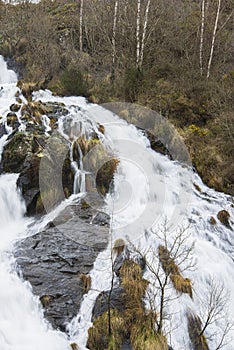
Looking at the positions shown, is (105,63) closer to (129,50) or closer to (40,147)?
(129,50)

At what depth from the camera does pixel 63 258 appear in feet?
Result: 23.3

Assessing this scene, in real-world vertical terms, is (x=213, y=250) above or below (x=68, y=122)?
below

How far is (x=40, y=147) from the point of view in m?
→ 10.2

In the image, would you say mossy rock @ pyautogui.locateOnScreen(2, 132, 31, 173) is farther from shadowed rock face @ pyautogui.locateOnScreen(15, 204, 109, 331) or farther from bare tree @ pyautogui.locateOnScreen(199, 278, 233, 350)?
bare tree @ pyautogui.locateOnScreen(199, 278, 233, 350)

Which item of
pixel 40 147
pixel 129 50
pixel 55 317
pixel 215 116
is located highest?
pixel 129 50

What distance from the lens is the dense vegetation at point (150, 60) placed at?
12359 millimetres

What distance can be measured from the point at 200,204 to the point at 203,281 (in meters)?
3.30

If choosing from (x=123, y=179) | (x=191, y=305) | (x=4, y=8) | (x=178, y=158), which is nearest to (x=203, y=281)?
(x=191, y=305)

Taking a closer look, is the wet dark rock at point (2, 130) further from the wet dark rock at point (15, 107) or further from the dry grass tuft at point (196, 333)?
the dry grass tuft at point (196, 333)

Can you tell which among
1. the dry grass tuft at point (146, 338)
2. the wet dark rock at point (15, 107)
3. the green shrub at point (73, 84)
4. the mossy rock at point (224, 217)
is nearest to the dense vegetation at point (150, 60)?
the green shrub at point (73, 84)

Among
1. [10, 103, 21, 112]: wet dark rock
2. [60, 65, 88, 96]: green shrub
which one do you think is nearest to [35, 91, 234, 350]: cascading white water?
[60, 65, 88, 96]: green shrub

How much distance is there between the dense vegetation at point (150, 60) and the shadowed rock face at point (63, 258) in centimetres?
500

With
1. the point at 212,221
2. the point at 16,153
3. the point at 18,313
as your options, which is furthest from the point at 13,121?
the point at 212,221

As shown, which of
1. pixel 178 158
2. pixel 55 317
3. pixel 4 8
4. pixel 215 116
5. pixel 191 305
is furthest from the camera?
pixel 4 8
